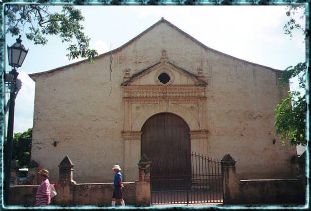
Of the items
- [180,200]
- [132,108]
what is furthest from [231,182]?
[132,108]

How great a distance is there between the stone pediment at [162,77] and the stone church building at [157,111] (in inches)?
1.8

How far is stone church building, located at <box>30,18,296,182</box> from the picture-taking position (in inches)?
583

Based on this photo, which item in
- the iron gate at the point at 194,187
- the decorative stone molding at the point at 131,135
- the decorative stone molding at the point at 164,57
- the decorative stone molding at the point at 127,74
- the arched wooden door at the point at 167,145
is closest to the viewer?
→ the iron gate at the point at 194,187

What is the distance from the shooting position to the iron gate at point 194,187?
452 inches

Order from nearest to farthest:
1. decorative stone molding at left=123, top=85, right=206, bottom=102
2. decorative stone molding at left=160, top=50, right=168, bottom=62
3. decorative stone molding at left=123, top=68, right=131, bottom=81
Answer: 1. decorative stone molding at left=123, top=85, right=206, bottom=102
2. decorative stone molding at left=123, top=68, right=131, bottom=81
3. decorative stone molding at left=160, top=50, right=168, bottom=62

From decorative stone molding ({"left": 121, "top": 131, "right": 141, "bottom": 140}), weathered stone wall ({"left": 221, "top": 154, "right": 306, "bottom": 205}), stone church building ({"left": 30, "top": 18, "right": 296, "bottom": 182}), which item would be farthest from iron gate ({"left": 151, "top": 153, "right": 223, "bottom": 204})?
decorative stone molding ({"left": 121, "top": 131, "right": 141, "bottom": 140})

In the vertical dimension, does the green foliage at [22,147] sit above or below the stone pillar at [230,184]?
above

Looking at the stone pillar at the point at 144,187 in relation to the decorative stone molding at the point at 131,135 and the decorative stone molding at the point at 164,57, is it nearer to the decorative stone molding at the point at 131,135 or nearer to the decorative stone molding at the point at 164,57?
the decorative stone molding at the point at 131,135

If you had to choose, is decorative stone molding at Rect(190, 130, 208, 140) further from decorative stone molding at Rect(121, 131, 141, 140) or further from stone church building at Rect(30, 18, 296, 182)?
decorative stone molding at Rect(121, 131, 141, 140)

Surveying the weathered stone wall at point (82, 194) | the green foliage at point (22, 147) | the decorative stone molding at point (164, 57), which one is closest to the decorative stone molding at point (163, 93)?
the decorative stone molding at point (164, 57)

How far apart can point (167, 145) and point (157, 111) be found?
62.6 inches

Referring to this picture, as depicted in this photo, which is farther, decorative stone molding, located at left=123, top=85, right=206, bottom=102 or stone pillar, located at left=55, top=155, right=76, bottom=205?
decorative stone molding, located at left=123, top=85, right=206, bottom=102

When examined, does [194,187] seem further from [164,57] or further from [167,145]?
[164,57]

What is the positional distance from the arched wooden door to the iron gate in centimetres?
29
